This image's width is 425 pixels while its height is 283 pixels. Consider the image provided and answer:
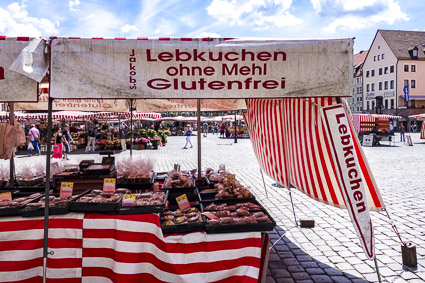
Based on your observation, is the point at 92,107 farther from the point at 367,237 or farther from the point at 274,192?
the point at 367,237

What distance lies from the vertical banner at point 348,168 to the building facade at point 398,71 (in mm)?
58579

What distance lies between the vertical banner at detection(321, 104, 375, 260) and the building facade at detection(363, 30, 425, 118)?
58.6 metres

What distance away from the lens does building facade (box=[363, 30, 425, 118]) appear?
57.5m

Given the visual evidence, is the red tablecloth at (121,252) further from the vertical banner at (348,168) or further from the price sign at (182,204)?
the vertical banner at (348,168)

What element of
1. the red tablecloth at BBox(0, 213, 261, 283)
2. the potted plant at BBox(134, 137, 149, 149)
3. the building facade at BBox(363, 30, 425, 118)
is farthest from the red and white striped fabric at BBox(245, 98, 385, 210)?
the building facade at BBox(363, 30, 425, 118)

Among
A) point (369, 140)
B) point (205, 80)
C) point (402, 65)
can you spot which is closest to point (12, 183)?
point (205, 80)

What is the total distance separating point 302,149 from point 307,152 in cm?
12

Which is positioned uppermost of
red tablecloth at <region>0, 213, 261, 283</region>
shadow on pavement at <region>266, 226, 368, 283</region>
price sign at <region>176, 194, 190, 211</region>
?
price sign at <region>176, 194, 190, 211</region>

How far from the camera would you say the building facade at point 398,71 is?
189ft

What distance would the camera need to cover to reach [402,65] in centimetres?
5791

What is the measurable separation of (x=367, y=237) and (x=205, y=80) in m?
2.23

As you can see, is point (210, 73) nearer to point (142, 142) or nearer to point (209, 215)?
point (209, 215)

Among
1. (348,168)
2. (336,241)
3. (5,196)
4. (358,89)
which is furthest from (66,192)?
(358,89)

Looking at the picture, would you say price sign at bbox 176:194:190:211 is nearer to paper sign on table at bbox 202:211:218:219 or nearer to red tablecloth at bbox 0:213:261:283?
paper sign on table at bbox 202:211:218:219
